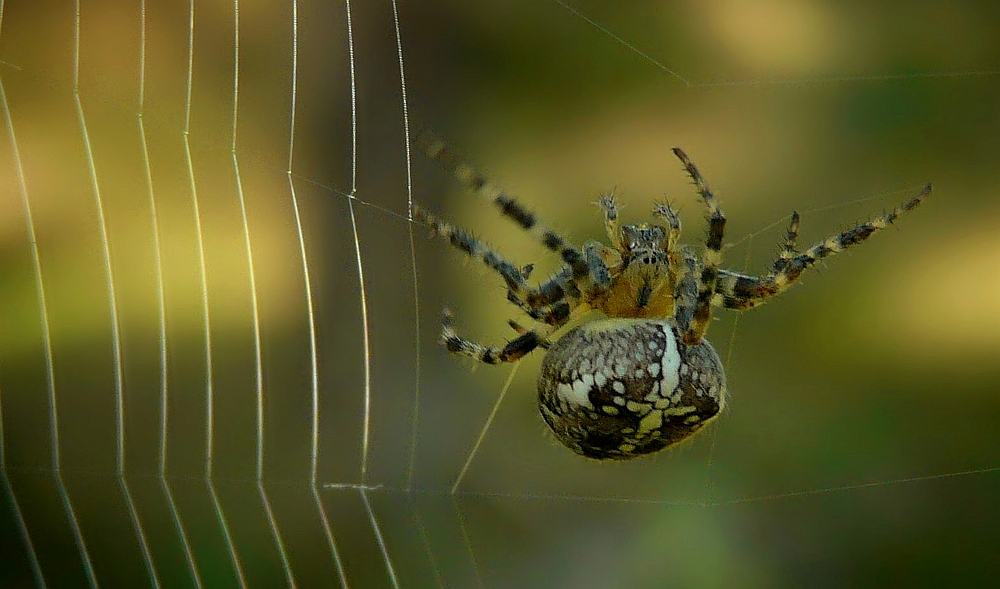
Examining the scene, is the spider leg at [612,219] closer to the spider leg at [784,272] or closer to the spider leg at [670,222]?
the spider leg at [670,222]

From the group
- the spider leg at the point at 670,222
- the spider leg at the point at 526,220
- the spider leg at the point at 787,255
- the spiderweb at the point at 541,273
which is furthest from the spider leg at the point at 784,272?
the spiderweb at the point at 541,273

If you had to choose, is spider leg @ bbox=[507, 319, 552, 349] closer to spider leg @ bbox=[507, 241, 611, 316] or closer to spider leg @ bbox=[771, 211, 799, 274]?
spider leg @ bbox=[507, 241, 611, 316]

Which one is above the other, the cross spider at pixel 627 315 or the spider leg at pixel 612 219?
Answer: the spider leg at pixel 612 219

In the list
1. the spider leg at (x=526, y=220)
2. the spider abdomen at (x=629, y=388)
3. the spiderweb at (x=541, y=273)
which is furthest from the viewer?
the spiderweb at (x=541, y=273)

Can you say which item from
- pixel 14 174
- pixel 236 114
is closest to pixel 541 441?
pixel 236 114

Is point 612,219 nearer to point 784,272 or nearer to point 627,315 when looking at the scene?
point 627,315

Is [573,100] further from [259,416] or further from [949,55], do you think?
[259,416]
